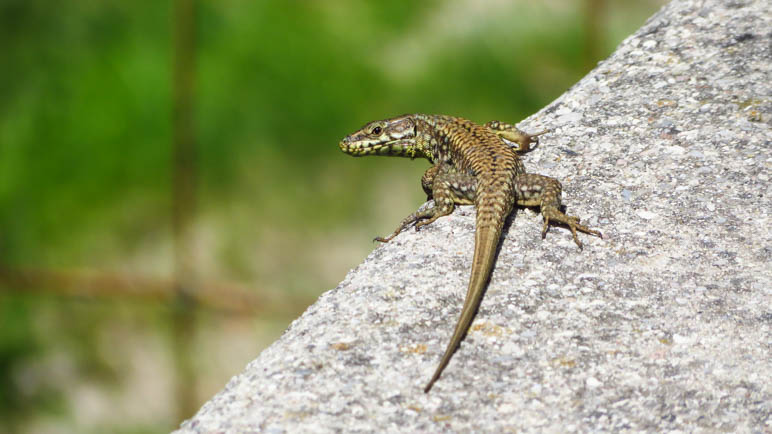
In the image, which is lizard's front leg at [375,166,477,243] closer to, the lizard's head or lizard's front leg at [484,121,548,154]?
lizard's front leg at [484,121,548,154]

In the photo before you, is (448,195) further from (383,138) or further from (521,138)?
(383,138)

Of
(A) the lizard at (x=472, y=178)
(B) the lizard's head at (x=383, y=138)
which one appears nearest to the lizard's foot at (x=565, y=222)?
(A) the lizard at (x=472, y=178)

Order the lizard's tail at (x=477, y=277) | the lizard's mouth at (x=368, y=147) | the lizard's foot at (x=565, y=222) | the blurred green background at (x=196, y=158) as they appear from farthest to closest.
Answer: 1. the blurred green background at (x=196, y=158)
2. the lizard's mouth at (x=368, y=147)
3. the lizard's foot at (x=565, y=222)
4. the lizard's tail at (x=477, y=277)

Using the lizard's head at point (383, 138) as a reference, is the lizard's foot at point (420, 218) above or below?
below

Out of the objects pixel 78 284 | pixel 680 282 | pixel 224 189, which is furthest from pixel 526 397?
pixel 78 284

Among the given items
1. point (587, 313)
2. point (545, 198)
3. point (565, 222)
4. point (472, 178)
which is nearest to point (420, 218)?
point (472, 178)

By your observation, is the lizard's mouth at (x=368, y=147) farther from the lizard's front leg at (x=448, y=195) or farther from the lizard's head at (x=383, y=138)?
the lizard's front leg at (x=448, y=195)

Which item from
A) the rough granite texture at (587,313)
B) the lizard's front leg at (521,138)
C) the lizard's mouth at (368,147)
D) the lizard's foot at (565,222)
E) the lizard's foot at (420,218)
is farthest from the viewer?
the lizard's mouth at (368,147)

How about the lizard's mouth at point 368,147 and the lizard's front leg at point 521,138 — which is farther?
the lizard's mouth at point 368,147
